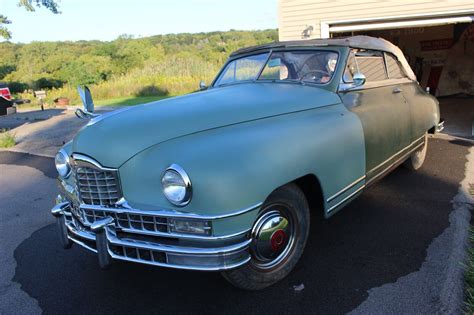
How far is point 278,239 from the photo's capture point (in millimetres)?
2758

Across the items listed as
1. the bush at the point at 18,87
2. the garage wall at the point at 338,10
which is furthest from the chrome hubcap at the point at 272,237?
the bush at the point at 18,87

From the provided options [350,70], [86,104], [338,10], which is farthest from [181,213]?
[338,10]

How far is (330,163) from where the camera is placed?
3.06 meters

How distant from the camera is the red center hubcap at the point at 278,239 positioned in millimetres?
2713

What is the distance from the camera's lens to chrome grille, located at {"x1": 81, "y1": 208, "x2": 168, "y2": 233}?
7.89ft

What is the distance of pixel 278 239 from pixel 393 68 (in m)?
2.98

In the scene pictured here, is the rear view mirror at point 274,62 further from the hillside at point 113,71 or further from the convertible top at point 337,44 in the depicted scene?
the hillside at point 113,71

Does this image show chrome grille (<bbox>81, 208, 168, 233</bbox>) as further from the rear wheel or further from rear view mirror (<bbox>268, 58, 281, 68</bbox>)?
the rear wheel

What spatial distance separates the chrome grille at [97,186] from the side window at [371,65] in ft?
8.79

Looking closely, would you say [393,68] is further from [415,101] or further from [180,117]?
[180,117]

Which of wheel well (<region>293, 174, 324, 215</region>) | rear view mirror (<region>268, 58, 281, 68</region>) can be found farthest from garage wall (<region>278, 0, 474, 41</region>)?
wheel well (<region>293, 174, 324, 215</region>)

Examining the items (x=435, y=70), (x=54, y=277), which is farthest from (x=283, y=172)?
(x=435, y=70)

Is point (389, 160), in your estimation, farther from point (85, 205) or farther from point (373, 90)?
point (85, 205)

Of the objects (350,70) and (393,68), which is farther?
(393,68)
